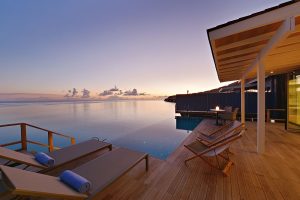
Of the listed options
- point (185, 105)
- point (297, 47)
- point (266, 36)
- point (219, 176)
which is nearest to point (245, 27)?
point (266, 36)

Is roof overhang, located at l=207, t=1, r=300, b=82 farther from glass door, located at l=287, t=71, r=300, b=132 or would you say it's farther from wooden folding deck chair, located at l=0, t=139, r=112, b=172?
glass door, located at l=287, t=71, r=300, b=132

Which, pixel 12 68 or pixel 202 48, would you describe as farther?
pixel 12 68

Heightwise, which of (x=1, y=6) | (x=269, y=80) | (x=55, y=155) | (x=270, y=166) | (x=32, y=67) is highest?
(x=1, y=6)

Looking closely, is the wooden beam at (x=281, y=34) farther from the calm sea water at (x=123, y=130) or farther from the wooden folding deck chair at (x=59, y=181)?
the calm sea water at (x=123, y=130)

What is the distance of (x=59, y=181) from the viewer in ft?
5.74

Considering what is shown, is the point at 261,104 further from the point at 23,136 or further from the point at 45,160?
the point at 23,136

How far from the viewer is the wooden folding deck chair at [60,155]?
2.20 m

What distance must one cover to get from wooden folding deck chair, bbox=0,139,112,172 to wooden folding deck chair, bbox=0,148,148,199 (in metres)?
0.43

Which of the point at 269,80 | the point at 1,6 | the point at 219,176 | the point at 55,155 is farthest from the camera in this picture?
the point at 269,80

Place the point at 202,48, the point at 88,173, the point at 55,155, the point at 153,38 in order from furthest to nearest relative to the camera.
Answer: the point at 202,48, the point at 153,38, the point at 55,155, the point at 88,173

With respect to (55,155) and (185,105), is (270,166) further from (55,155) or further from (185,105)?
(185,105)

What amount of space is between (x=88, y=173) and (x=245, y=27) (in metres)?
3.36

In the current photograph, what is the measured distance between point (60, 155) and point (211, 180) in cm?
298

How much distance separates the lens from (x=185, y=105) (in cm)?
1405
